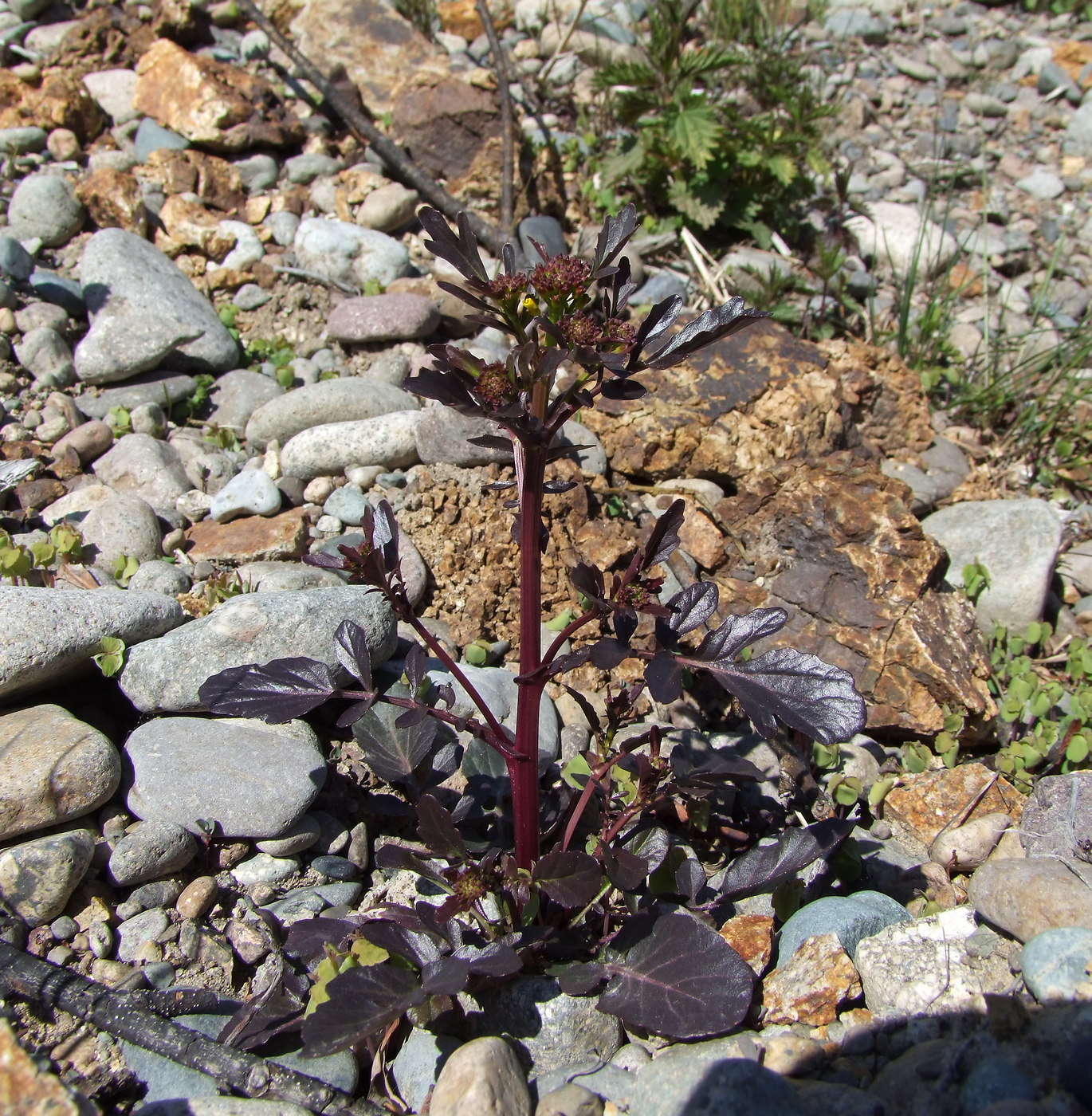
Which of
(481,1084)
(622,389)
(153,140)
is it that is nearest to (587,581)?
(622,389)

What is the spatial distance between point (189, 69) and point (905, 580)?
4.86m

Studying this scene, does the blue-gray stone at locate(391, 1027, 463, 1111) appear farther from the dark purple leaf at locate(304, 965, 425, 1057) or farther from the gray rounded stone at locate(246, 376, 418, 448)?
the gray rounded stone at locate(246, 376, 418, 448)

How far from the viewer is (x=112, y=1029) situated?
2.05m

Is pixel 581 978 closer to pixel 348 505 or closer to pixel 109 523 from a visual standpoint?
pixel 348 505

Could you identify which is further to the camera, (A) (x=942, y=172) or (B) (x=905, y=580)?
(A) (x=942, y=172)

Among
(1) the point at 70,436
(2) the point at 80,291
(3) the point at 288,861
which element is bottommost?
(3) the point at 288,861

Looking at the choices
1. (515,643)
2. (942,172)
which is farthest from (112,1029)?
(942,172)

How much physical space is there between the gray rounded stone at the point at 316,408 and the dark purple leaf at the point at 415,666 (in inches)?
72.8

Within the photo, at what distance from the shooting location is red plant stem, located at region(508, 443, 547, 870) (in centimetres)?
198

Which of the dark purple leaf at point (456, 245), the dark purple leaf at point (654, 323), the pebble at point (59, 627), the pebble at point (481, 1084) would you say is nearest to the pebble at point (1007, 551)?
the dark purple leaf at point (654, 323)

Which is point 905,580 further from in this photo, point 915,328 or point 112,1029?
point 112,1029

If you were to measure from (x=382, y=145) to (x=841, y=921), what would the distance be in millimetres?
4692

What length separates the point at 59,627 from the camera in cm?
264

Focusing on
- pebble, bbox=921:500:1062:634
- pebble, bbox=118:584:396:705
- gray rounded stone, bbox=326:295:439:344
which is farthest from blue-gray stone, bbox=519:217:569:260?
pebble, bbox=118:584:396:705
